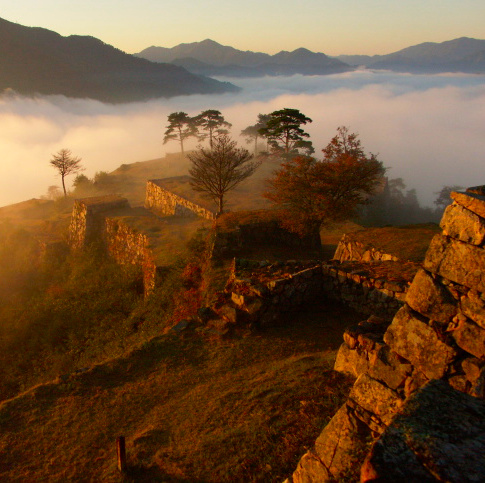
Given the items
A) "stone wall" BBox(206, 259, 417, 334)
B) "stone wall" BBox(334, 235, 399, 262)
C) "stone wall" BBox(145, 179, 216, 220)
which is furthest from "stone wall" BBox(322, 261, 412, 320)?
"stone wall" BBox(145, 179, 216, 220)

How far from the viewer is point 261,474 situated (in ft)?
17.8

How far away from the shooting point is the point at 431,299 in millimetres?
4102

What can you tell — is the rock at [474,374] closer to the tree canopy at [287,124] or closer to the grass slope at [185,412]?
the grass slope at [185,412]

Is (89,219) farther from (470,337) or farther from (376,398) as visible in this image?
(470,337)

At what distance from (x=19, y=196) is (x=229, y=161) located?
516ft

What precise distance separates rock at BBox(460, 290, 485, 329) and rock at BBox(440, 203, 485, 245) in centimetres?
Answer: 60

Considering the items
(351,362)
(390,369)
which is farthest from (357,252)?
(390,369)

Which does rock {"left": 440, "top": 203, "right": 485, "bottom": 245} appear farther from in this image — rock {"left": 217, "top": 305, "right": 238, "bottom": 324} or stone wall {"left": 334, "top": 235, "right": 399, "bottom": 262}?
stone wall {"left": 334, "top": 235, "right": 399, "bottom": 262}

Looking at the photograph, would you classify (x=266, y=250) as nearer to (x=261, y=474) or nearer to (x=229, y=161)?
(x=229, y=161)

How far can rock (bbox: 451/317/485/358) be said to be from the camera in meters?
3.74

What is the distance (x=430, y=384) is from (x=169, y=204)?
31.1 meters

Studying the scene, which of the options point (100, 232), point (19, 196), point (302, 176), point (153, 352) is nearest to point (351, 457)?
point (153, 352)

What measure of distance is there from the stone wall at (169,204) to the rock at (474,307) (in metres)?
23.8

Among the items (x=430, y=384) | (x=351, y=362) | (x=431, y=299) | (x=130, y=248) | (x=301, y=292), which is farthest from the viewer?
(x=130, y=248)
